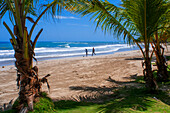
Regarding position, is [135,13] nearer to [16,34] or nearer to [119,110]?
[119,110]

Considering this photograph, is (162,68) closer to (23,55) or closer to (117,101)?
(117,101)

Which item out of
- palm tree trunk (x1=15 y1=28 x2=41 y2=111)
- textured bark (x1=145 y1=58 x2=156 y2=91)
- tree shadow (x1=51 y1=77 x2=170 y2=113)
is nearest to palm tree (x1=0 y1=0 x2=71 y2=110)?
palm tree trunk (x1=15 y1=28 x2=41 y2=111)

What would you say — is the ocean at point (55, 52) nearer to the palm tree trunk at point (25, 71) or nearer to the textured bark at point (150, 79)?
the textured bark at point (150, 79)

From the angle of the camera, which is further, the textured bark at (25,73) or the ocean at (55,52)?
the ocean at (55,52)

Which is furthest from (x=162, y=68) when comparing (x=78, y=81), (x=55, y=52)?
(x=55, y=52)

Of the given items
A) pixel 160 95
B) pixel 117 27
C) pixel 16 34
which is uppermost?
pixel 117 27

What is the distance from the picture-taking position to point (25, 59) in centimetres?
247

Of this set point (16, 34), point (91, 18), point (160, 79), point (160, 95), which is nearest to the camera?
point (16, 34)

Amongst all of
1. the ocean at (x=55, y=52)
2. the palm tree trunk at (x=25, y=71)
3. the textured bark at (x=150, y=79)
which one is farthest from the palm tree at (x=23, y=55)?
the ocean at (x=55, y=52)

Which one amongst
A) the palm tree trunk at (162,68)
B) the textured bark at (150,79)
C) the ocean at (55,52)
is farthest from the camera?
the ocean at (55,52)

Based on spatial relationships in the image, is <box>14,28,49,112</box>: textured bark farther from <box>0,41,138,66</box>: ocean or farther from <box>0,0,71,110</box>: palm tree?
<box>0,41,138,66</box>: ocean

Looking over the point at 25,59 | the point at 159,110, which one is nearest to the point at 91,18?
the point at 25,59

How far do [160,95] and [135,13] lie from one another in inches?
93.5

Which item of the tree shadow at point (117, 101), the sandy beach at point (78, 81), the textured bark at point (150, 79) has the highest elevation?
the textured bark at point (150, 79)
